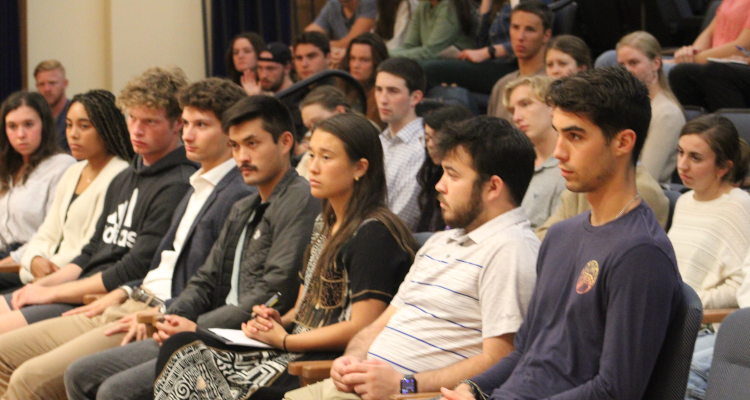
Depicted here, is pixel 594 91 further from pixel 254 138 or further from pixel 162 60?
pixel 162 60

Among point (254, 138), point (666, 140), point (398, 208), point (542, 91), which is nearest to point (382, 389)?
point (254, 138)

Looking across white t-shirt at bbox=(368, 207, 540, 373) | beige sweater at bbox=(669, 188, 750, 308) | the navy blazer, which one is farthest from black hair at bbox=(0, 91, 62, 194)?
beige sweater at bbox=(669, 188, 750, 308)

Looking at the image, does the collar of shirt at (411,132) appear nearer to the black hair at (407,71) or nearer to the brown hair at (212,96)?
the black hair at (407,71)

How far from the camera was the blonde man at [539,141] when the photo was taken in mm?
2902

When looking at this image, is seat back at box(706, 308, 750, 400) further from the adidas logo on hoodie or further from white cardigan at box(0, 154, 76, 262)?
white cardigan at box(0, 154, 76, 262)

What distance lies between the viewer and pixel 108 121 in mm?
3615

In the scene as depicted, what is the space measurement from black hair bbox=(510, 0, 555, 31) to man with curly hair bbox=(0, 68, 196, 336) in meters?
2.02

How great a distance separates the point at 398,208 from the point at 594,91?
6.79ft

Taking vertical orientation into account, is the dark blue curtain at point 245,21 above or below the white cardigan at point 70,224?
above

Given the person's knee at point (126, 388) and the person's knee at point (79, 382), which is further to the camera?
the person's knee at point (79, 382)

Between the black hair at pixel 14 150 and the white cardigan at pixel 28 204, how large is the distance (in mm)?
68

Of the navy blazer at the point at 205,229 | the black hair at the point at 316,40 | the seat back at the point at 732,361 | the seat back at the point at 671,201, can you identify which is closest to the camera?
the seat back at the point at 732,361

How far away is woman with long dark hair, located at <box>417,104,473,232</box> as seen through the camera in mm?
3193

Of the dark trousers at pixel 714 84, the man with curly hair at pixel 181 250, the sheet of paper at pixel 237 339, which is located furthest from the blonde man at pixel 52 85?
the dark trousers at pixel 714 84
